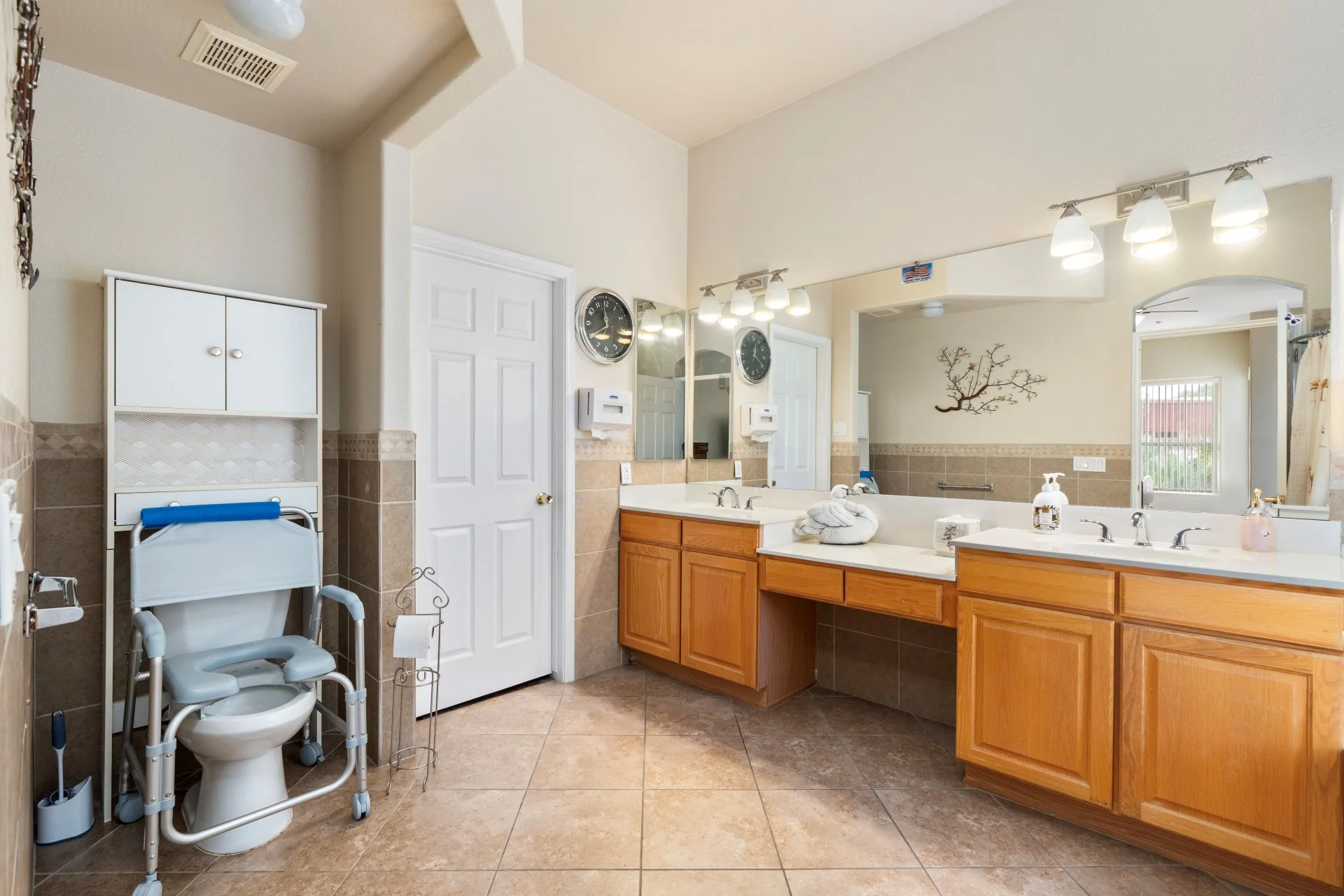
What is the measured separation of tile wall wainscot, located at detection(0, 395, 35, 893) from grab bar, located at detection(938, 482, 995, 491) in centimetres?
281

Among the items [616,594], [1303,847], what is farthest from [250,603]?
[1303,847]

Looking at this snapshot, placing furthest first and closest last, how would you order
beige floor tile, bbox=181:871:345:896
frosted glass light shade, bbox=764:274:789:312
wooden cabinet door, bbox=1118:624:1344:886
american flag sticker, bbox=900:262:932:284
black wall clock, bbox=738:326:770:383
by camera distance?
black wall clock, bbox=738:326:770:383 → frosted glass light shade, bbox=764:274:789:312 → american flag sticker, bbox=900:262:932:284 → beige floor tile, bbox=181:871:345:896 → wooden cabinet door, bbox=1118:624:1344:886

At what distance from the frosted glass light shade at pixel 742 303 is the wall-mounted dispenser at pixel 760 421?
50 centimetres

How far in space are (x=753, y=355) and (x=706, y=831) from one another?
225 cm

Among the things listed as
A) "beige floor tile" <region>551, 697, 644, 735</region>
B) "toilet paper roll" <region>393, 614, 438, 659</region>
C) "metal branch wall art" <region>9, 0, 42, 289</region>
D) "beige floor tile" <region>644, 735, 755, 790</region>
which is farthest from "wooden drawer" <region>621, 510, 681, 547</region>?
"metal branch wall art" <region>9, 0, 42, 289</region>

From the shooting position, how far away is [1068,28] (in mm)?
2412

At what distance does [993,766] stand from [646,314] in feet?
8.51

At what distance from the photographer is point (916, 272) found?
2.84m

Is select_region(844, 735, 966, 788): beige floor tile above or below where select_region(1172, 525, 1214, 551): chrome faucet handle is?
below

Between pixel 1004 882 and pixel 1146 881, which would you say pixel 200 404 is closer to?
pixel 1004 882

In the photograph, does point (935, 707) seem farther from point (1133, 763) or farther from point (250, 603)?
point (250, 603)

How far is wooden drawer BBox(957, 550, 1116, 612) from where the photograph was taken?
6.25ft

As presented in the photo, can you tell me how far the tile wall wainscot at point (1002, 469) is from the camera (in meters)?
2.35

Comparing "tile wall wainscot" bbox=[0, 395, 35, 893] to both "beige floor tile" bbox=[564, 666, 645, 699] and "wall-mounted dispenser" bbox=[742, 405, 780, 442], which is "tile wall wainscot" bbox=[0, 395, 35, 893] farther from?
"wall-mounted dispenser" bbox=[742, 405, 780, 442]
